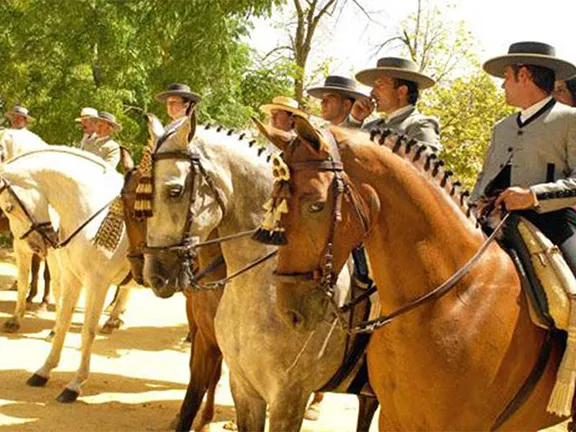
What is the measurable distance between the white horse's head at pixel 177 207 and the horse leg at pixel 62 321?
3447 millimetres

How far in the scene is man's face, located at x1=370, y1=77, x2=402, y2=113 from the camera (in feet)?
17.2

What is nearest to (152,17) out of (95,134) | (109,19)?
(109,19)

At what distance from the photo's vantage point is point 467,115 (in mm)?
28000

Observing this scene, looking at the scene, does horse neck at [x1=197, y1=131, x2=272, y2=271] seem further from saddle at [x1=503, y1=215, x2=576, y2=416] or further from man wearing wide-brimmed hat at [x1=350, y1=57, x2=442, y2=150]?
saddle at [x1=503, y1=215, x2=576, y2=416]

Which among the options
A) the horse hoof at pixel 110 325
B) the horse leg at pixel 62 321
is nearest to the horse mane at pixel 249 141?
the horse leg at pixel 62 321

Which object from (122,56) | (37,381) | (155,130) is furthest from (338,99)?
(122,56)

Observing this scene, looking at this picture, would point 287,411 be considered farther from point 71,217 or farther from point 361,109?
point 71,217

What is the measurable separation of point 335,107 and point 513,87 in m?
2.56

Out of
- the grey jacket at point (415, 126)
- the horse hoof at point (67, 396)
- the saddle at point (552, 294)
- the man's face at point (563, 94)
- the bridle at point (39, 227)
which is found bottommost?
the horse hoof at point (67, 396)

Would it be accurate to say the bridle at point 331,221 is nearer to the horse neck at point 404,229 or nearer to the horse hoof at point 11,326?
the horse neck at point 404,229

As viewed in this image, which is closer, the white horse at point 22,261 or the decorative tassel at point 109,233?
the decorative tassel at point 109,233

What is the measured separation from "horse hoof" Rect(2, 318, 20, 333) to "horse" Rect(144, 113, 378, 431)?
6.44 meters

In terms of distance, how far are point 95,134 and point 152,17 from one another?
303 centimetres

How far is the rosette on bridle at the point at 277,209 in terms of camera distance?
306 centimetres
